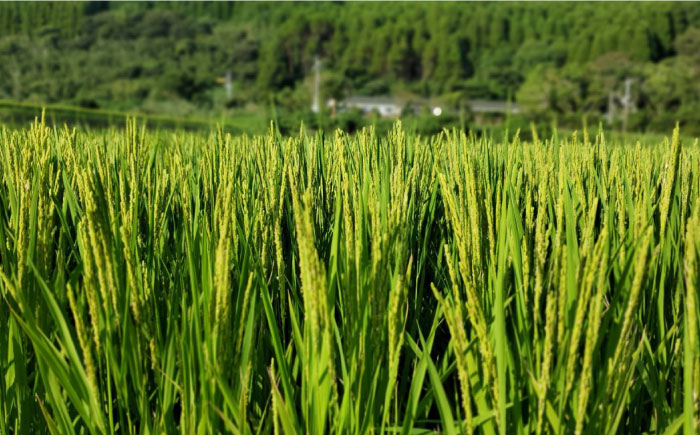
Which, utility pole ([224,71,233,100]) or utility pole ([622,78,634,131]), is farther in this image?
utility pole ([224,71,233,100])

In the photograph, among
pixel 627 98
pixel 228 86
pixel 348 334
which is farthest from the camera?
pixel 228 86

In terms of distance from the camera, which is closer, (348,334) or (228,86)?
(348,334)

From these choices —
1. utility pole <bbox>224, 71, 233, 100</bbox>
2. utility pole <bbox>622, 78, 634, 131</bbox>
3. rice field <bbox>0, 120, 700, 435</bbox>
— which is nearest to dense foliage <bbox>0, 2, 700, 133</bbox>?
utility pole <bbox>224, 71, 233, 100</bbox>

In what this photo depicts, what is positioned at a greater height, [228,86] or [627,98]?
[228,86]

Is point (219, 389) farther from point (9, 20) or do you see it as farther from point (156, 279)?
point (9, 20)

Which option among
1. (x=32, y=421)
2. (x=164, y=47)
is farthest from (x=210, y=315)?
(x=164, y=47)

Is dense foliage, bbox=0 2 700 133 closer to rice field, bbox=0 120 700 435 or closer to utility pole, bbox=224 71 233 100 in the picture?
utility pole, bbox=224 71 233 100

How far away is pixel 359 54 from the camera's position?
341ft

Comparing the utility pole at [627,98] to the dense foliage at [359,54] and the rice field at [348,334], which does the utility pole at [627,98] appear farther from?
the rice field at [348,334]

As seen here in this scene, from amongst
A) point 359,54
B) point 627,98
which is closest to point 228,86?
point 359,54

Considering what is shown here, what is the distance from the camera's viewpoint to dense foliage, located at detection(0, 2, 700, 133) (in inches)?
2272

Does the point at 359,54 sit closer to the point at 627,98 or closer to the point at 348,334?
the point at 627,98

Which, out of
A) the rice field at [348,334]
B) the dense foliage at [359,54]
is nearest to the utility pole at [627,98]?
the dense foliage at [359,54]

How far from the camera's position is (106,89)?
6103cm
